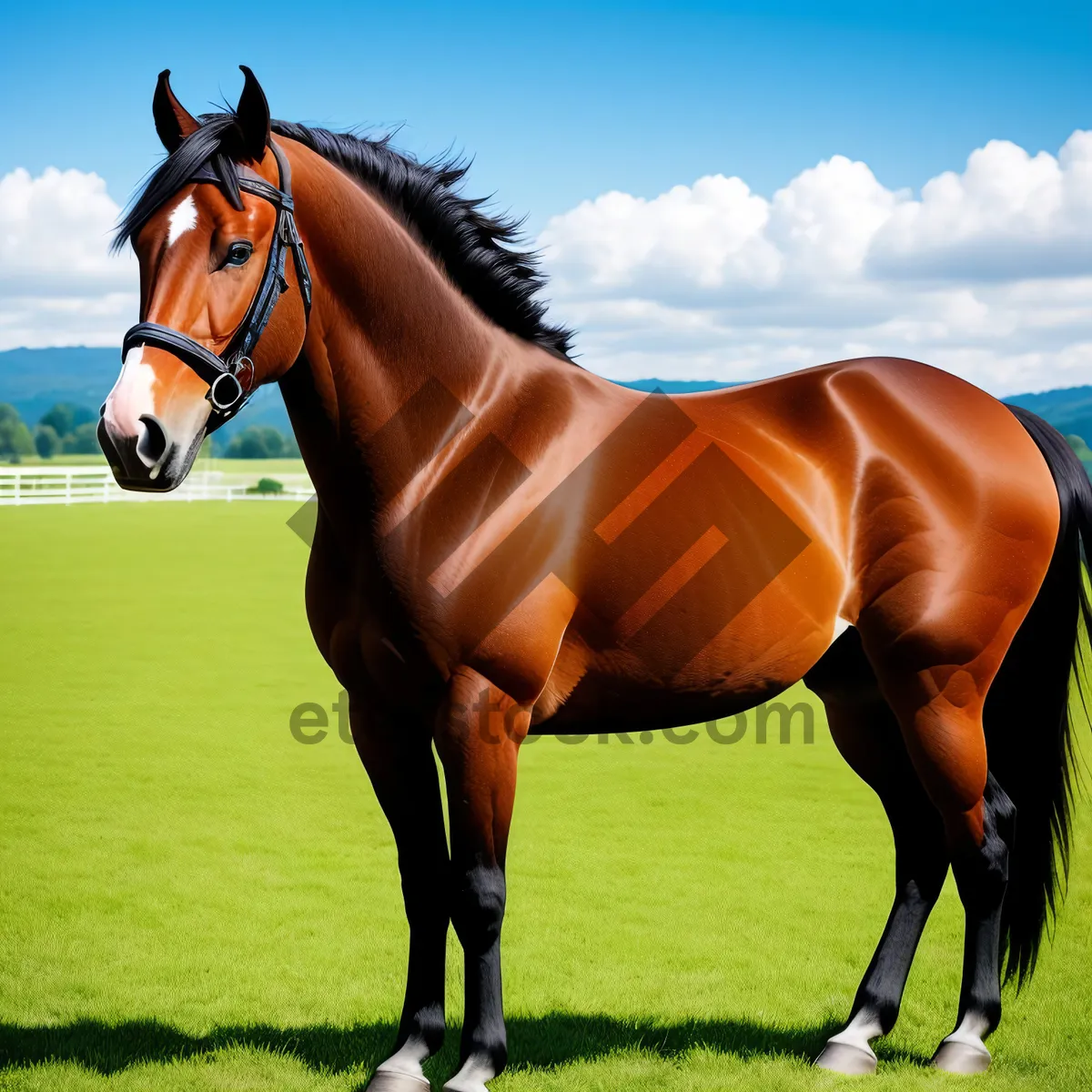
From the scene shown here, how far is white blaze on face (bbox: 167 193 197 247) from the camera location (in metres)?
2.79

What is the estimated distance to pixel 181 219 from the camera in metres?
2.80

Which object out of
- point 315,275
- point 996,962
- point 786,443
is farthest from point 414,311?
point 996,962

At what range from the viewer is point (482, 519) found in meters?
3.26

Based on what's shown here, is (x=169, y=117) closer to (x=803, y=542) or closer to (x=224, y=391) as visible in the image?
(x=224, y=391)

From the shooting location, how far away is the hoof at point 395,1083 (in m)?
3.40

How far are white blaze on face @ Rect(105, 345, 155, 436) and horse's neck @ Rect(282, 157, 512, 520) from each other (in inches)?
21.0

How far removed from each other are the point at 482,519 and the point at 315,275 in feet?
2.86

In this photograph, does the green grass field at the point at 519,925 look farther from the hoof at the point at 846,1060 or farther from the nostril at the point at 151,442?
the nostril at the point at 151,442

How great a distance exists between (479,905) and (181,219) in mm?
2143

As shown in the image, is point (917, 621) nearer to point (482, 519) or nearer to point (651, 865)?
point (482, 519)

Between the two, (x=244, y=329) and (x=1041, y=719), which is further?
(x=1041, y=719)

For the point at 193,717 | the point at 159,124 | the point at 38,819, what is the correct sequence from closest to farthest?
the point at 159,124 < the point at 38,819 < the point at 193,717

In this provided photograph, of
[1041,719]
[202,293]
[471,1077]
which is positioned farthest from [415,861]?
[1041,719]

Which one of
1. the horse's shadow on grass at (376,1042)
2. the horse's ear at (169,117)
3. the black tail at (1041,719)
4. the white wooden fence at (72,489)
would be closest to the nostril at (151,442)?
the horse's ear at (169,117)
